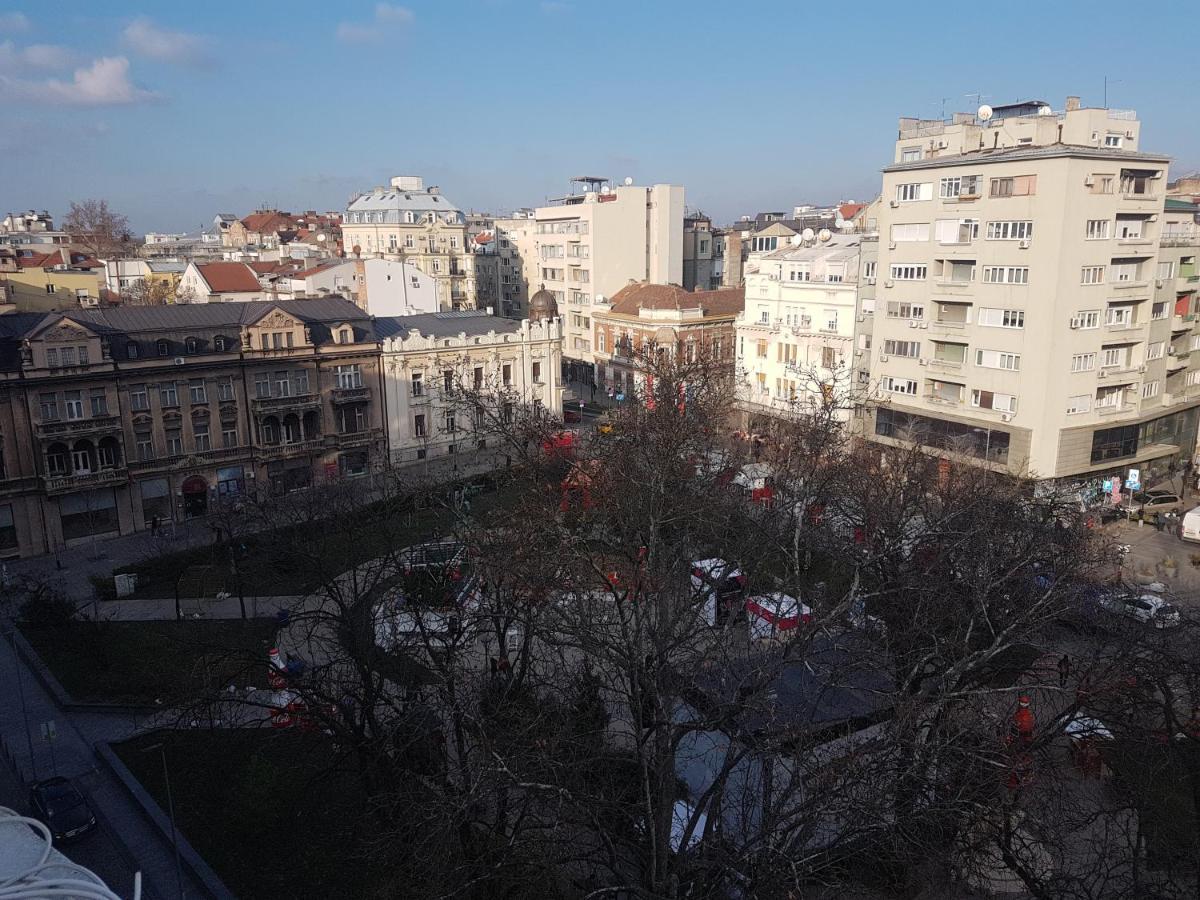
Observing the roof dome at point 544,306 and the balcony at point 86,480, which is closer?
the balcony at point 86,480

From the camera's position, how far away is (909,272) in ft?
135

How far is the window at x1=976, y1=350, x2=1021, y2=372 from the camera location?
37.8m

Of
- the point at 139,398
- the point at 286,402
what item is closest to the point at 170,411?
the point at 139,398

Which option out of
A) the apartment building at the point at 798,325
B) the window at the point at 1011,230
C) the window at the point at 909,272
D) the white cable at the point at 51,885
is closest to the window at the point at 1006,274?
the window at the point at 1011,230

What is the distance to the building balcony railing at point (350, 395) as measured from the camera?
4356 centimetres

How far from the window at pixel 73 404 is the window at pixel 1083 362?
41.7 m

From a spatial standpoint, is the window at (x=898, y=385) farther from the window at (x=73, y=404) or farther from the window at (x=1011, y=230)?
the window at (x=73, y=404)

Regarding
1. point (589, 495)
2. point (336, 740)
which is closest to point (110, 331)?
point (589, 495)

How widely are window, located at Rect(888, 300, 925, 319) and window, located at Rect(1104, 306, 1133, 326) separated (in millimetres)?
7551

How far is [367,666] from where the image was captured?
681 inches

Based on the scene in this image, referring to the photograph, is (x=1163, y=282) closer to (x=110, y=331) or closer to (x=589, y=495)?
(x=589, y=495)

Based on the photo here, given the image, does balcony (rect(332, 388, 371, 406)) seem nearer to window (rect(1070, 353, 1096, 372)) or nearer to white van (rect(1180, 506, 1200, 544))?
window (rect(1070, 353, 1096, 372))

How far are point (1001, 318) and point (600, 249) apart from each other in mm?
34938

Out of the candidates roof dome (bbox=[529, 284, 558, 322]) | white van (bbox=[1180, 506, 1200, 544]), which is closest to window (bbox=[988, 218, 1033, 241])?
white van (bbox=[1180, 506, 1200, 544])
